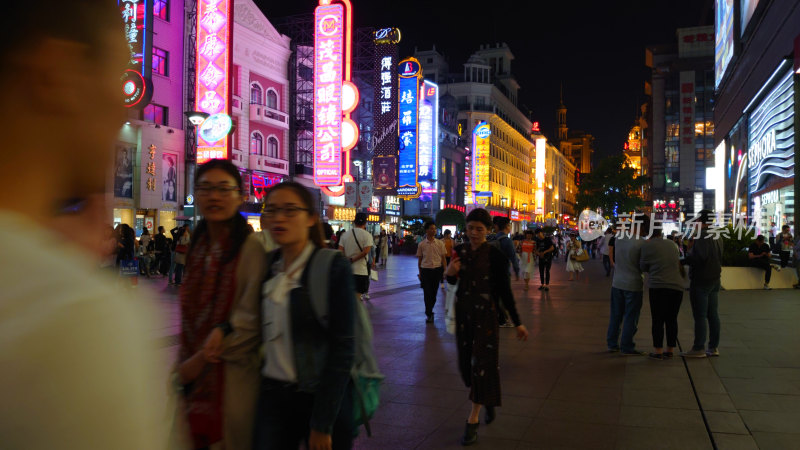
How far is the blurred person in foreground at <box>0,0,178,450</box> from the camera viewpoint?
0.87m

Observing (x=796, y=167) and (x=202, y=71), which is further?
(x=202, y=71)

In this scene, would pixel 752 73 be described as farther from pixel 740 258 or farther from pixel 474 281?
pixel 474 281

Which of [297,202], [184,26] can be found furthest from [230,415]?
[184,26]

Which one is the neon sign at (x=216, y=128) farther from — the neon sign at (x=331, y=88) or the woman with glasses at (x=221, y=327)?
the woman with glasses at (x=221, y=327)

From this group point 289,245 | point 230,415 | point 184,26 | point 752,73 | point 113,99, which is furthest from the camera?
point 184,26

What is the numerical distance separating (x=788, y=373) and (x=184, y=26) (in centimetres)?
2858

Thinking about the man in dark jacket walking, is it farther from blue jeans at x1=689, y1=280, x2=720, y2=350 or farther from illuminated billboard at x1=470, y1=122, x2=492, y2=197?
illuminated billboard at x1=470, y1=122, x2=492, y2=197

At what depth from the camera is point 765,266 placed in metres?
17.7

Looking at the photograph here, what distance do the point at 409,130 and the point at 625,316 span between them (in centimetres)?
3919

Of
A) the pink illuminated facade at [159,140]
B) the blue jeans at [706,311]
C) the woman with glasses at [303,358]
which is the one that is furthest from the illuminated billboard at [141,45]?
the woman with glasses at [303,358]

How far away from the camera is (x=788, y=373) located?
23.2 ft

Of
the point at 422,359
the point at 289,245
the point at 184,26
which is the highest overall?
the point at 184,26

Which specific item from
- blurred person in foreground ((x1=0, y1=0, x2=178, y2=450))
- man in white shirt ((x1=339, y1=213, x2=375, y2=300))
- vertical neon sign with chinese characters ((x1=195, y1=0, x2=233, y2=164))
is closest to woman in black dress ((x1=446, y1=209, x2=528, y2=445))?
blurred person in foreground ((x1=0, y1=0, x2=178, y2=450))

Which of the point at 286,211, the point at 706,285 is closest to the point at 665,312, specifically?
the point at 706,285
